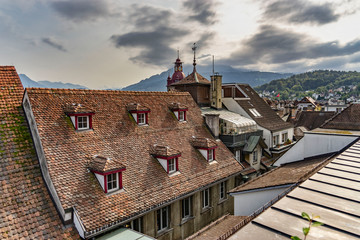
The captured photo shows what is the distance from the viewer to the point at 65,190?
1206cm

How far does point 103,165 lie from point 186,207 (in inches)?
274

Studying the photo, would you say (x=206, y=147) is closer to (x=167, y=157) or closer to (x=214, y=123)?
(x=167, y=157)

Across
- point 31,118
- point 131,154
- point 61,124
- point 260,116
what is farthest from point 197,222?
point 260,116

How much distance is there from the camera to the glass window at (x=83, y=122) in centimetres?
1577

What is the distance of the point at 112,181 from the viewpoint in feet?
44.5

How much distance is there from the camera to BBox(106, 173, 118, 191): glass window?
13419 millimetres

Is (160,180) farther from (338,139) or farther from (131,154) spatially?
(338,139)

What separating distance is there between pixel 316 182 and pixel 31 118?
15.8 m

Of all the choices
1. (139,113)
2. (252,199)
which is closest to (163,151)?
(139,113)

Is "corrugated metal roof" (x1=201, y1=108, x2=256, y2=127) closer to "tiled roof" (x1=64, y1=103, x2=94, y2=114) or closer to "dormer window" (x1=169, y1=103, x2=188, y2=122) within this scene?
"dormer window" (x1=169, y1=103, x2=188, y2=122)

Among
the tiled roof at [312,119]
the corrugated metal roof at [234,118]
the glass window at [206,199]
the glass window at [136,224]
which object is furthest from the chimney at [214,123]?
the tiled roof at [312,119]

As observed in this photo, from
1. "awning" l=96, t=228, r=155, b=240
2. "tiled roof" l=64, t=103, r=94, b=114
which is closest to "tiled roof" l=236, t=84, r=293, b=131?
"tiled roof" l=64, t=103, r=94, b=114

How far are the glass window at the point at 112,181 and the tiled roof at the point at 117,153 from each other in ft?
1.62

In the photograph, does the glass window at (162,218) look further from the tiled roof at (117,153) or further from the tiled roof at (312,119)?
the tiled roof at (312,119)
